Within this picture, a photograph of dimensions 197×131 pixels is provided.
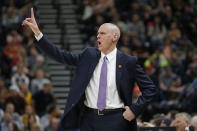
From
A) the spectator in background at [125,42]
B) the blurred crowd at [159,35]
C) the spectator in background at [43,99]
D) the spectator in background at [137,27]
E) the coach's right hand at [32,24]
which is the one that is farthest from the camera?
the spectator in background at [137,27]

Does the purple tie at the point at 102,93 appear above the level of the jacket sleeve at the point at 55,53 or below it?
below

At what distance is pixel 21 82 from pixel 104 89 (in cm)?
864

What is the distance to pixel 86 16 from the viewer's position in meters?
17.5

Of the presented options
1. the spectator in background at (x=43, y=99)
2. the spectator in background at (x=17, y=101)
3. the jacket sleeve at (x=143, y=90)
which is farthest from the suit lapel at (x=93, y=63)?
the spectator in background at (x=43, y=99)

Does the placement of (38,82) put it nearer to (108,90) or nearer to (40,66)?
(40,66)

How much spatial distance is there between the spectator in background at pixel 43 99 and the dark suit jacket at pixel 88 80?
766cm

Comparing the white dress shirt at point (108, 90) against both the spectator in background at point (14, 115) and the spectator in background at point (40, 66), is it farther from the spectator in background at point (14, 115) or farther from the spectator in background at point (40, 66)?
the spectator in background at point (40, 66)

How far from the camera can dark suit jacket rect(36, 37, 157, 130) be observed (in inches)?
230

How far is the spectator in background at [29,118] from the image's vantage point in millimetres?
12424

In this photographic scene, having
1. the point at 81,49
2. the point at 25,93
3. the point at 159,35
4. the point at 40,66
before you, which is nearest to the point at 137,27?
the point at 159,35

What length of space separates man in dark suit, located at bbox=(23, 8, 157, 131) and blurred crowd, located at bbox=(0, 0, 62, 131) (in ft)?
19.3

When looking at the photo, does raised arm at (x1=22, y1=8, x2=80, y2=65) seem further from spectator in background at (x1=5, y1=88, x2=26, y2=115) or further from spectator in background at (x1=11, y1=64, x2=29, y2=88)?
spectator in background at (x1=11, y1=64, x2=29, y2=88)

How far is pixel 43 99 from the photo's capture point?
13.6 m

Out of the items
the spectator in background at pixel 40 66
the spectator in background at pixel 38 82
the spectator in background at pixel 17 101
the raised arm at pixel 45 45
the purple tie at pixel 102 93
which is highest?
the raised arm at pixel 45 45
